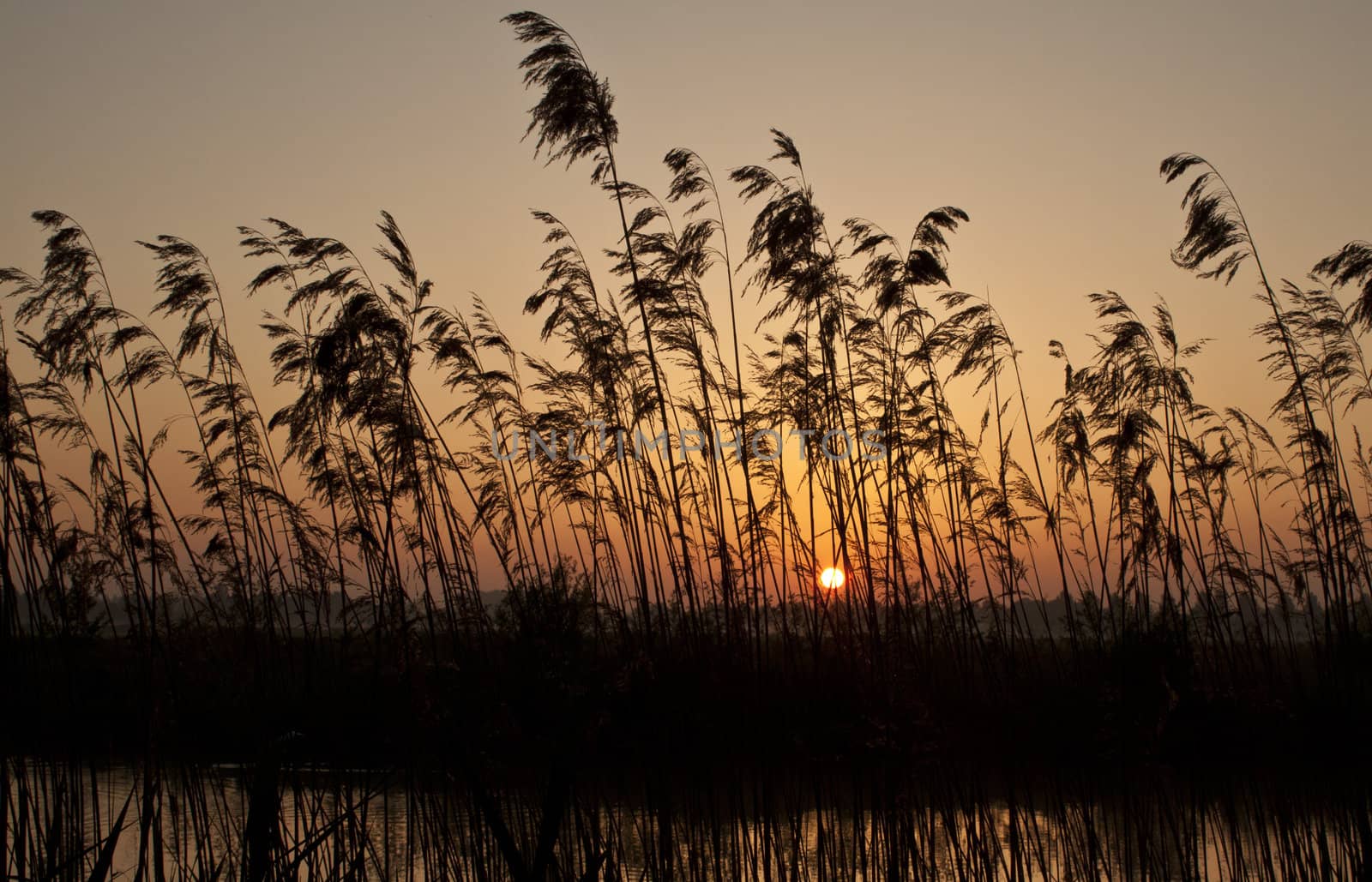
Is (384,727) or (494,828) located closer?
(494,828)

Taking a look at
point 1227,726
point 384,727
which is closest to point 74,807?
point 384,727

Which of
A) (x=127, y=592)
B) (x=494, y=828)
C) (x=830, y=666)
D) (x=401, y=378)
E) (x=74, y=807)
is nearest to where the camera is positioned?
(x=494, y=828)

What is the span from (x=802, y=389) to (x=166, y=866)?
173 inches

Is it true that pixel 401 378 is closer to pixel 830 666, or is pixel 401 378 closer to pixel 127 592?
pixel 127 592

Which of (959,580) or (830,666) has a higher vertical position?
(959,580)

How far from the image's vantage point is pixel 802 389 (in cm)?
634

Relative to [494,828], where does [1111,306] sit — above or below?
above

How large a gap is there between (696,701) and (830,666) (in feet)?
7.79

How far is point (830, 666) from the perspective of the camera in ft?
25.7

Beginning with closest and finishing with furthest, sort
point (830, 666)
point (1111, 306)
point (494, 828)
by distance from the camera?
point (494, 828) → point (1111, 306) → point (830, 666)

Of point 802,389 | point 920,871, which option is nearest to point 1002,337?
point 802,389

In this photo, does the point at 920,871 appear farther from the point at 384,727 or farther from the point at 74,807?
the point at 74,807

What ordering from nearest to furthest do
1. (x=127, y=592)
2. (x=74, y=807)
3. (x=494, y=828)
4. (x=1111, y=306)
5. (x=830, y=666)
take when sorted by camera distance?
1. (x=494, y=828)
2. (x=74, y=807)
3. (x=127, y=592)
4. (x=1111, y=306)
5. (x=830, y=666)

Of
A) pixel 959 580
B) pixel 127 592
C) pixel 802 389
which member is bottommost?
pixel 959 580
